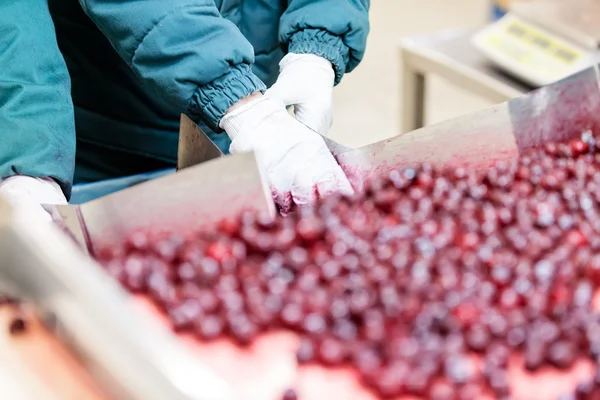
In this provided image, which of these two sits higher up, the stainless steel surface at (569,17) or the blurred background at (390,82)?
the stainless steel surface at (569,17)

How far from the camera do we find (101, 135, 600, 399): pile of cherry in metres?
0.76

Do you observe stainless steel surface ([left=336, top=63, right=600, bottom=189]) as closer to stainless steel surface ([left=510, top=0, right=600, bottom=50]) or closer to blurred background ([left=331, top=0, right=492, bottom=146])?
stainless steel surface ([left=510, top=0, right=600, bottom=50])

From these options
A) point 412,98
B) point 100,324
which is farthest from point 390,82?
point 100,324

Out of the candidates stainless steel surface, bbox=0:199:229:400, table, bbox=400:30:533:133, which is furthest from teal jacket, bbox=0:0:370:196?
table, bbox=400:30:533:133

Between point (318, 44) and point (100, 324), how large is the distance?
0.96 m

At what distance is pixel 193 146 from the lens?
1.13 metres

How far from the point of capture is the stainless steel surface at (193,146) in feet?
3.54

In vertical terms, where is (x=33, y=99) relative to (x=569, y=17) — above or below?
above

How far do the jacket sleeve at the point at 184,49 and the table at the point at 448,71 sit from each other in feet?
3.47

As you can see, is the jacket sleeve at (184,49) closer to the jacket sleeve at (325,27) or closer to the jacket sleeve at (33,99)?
the jacket sleeve at (33,99)

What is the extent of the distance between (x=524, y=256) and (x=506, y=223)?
0.29ft

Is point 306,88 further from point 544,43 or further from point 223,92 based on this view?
point 544,43

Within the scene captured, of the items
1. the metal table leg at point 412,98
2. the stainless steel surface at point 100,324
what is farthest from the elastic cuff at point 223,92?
the metal table leg at point 412,98

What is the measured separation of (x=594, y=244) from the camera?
0.93 metres
